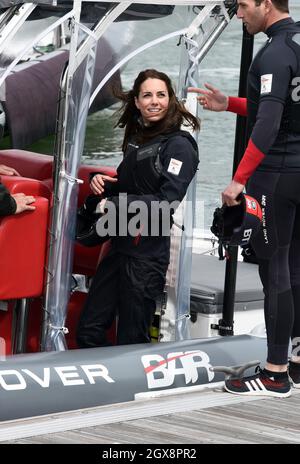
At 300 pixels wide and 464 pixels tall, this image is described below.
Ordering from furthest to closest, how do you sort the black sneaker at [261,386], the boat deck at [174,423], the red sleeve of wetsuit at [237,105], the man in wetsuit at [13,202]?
1. the red sleeve of wetsuit at [237,105]
2. the man in wetsuit at [13,202]
3. the black sneaker at [261,386]
4. the boat deck at [174,423]

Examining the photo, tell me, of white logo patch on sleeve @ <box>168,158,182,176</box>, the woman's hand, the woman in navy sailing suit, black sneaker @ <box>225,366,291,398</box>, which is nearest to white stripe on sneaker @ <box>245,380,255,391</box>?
black sneaker @ <box>225,366,291,398</box>

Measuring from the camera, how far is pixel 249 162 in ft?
16.1

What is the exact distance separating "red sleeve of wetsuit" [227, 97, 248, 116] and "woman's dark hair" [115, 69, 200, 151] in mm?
159

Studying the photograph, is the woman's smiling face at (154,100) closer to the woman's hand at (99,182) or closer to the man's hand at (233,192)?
the woman's hand at (99,182)

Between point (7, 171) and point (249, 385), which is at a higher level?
point (7, 171)

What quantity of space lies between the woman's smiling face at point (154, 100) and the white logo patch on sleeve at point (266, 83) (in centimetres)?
56

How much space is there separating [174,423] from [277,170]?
1.05 metres

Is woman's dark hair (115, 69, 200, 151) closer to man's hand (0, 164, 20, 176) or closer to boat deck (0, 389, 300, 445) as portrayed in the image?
man's hand (0, 164, 20, 176)

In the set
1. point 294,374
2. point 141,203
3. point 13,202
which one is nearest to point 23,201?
point 13,202

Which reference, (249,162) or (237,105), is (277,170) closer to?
(249,162)

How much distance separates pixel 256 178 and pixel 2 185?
98cm

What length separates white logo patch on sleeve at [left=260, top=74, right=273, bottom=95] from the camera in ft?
16.1

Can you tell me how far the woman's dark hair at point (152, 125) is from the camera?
539cm

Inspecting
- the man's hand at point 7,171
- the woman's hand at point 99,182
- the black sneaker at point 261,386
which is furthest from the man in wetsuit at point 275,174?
the man's hand at point 7,171
